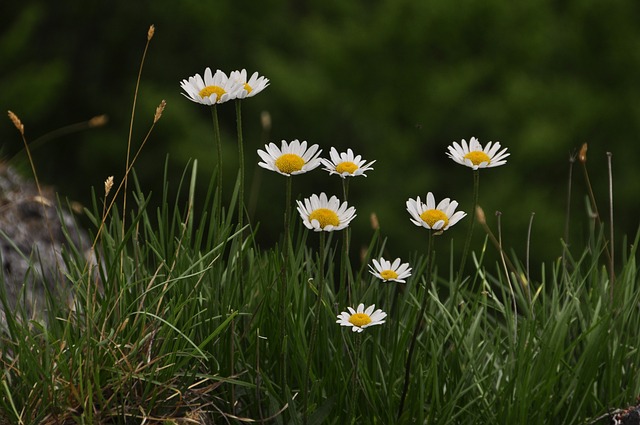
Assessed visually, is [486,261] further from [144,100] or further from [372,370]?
[372,370]

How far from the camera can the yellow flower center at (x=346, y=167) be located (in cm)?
216

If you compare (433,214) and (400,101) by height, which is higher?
(433,214)

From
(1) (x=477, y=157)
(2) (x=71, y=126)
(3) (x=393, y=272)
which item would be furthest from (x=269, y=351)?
(2) (x=71, y=126)

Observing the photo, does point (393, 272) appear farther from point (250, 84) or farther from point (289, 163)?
point (250, 84)

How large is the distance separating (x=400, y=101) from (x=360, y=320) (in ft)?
30.8

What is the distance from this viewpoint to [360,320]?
2084 millimetres

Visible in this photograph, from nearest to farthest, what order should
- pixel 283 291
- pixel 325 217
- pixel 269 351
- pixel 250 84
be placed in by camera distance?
1. pixel 325 217
2. pixel 283 291
3. pixel 250 84
4. pixel 269 351

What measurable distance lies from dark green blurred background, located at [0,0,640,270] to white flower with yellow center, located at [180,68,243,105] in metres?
7.82

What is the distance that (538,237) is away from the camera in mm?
10469

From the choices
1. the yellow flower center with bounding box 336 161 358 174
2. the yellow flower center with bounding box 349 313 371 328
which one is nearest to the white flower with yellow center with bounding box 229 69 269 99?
the yellow flower center with bounding box 336 161 358 174

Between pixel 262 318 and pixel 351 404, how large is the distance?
339mm

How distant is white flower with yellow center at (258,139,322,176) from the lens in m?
2.05

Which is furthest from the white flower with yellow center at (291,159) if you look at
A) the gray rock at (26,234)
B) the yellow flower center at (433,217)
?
the gray rock at (26,234)

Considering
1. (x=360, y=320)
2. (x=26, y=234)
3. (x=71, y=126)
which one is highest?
(x=360, y=320)
